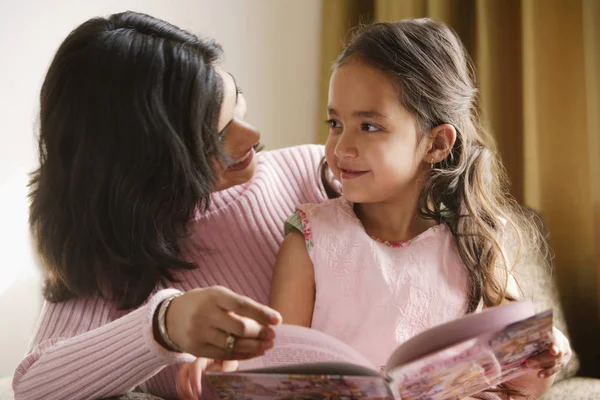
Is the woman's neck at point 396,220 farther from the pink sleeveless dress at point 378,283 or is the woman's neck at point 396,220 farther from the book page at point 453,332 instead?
the book page at point 453,332

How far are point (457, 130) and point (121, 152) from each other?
0.64 m

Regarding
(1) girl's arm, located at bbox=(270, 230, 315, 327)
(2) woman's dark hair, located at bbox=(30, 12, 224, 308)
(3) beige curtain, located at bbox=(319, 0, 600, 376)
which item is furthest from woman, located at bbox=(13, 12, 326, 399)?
(3) beige curtain, located at bbox=(319, 0, 600, 376)

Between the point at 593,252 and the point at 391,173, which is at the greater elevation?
the point at 391,173

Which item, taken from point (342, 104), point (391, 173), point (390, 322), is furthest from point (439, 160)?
point (390, 322)

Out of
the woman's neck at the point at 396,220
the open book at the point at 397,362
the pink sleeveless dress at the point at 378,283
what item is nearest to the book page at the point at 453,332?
the open book at the point at 397,362

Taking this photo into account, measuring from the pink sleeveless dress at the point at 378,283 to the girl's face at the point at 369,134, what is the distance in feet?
0.31

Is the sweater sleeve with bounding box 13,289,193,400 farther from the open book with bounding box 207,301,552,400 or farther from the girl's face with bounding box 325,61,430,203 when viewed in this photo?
the girl's face with bounding box 325,61,430,203

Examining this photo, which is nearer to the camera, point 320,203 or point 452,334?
point 452,334

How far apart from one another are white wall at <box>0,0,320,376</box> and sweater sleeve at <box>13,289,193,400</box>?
72cm

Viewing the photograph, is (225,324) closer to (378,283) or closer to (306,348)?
(306,348)

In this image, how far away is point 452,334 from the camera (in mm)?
859

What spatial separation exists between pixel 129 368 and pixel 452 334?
53 cm

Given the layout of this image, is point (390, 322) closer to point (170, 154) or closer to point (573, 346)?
point (170, 154)

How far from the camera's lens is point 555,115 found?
2023mm
